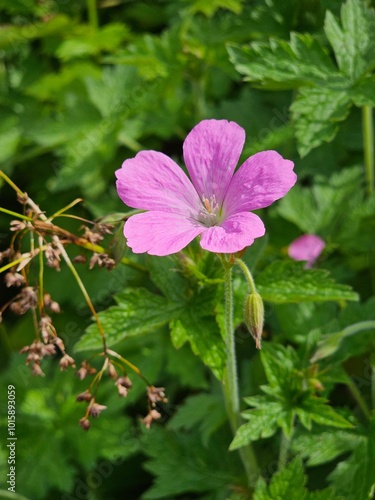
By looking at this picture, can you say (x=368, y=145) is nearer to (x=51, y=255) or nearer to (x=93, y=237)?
(x=93, y=237)

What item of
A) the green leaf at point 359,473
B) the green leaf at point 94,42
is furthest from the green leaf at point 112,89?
the green leaf at point 359,473

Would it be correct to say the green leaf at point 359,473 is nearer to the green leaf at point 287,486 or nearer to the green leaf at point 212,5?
the green leaf at point 287,486

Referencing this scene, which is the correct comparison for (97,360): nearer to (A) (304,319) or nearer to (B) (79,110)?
(A) (304,319)

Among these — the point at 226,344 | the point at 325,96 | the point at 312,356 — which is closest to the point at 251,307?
the point at 226,344

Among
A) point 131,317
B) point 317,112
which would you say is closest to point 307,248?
point 317,112

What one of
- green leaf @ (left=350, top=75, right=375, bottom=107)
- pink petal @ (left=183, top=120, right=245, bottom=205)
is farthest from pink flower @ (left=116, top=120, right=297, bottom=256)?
green leaf @ (left=350, top=75, right=375, bottom=107)

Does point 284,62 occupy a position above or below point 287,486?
above
